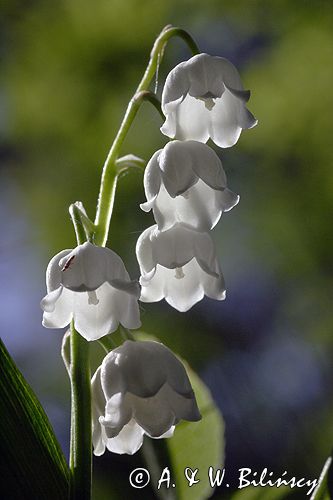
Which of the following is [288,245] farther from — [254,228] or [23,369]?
[23,369]

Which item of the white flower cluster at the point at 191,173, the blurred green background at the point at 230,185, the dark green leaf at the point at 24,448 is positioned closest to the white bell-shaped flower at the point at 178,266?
the white flower cluster at the point at 191,173

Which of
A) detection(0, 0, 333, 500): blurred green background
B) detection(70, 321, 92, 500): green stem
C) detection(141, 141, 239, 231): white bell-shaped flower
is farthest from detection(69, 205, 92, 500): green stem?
detection(0, 0, 333, 500): blurred green background

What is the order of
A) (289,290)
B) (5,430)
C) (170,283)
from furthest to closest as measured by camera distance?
Answer: (289,290), (170,283), (5,430)

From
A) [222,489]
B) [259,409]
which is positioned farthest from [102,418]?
[259,409]

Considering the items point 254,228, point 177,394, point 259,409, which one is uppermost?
point 177,394

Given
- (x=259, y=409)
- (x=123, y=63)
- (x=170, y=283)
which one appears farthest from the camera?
(x=123, y=63)

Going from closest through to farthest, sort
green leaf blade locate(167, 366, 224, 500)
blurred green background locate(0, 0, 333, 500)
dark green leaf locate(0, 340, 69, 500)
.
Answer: dark green leaf locate(0, 340, 69, 500) < green leaf blade locate(167, 366, 224, 500) < blurred green background locate(0, 0, 333, 500)

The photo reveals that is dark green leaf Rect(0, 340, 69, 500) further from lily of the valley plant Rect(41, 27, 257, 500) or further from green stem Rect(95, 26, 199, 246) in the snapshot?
green stem Rect(95, 26, 199, 246)
